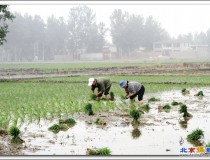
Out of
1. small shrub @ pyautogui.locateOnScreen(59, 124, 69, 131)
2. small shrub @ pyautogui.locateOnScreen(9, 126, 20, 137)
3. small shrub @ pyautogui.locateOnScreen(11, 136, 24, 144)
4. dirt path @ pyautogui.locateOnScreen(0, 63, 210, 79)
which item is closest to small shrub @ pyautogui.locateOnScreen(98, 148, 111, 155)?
small shrub @ pyautogui.locateOnScreen(11, 136, 24, 144)

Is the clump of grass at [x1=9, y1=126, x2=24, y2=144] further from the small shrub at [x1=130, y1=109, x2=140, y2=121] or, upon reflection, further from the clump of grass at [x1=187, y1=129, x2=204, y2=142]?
the clump of grass at [x1=187, y1=129, x2=204, y2=142]

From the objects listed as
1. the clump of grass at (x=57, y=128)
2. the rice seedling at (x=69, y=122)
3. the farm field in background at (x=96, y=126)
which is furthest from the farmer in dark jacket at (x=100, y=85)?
the clump of grass at (x=57, y=128)

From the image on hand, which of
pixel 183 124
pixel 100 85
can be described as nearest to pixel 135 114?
pixel 183 124

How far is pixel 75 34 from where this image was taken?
100 meters

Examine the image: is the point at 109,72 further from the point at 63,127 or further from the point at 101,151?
the point at 101,151

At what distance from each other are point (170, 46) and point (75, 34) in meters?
29.0

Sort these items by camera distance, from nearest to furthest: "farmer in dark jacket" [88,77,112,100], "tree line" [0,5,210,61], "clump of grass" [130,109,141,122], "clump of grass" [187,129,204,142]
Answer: "clump of grass" [187,129,204,142] < "clump of grass" [130,109,141,122] < "farmer in dark jacket" [88,77,112,100] < "tree line" [0,5,210,61]

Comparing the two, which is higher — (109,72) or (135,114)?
(109,72)

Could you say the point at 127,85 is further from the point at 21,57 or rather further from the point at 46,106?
the point at 21,57

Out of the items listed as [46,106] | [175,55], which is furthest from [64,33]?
[46,106]

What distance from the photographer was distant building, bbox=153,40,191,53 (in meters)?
102

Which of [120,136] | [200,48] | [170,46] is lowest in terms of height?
[120,136]

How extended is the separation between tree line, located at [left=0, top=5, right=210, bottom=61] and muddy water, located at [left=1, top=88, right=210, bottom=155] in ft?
263

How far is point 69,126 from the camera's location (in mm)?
9938
